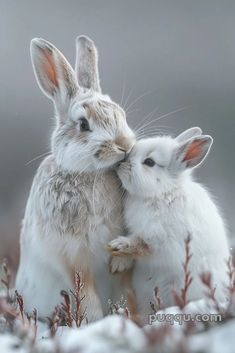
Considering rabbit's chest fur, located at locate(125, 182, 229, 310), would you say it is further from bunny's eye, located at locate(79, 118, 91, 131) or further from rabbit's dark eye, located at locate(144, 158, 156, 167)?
bunny's eye, located at locate(79, 118, 91, 131)

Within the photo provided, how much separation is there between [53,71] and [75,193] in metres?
0.65

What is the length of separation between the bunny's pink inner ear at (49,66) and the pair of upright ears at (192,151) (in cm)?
72

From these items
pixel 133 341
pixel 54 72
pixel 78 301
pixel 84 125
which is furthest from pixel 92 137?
pixel 133 341

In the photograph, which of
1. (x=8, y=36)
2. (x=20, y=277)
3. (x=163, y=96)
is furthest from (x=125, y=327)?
(x=8, y=36)

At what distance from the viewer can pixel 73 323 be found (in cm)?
301

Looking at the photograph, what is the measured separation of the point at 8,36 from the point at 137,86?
3.33ft

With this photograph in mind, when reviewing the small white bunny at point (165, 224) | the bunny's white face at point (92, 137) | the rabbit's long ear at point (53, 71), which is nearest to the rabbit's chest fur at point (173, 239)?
the small white bunny at point (165, 224)

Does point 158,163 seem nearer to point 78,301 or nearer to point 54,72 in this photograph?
point 54,72

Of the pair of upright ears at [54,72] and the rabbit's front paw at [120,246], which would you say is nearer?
the rabbit's front paw at [120,246]

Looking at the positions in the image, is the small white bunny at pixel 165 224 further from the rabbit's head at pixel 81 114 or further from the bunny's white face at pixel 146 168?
the rabbit's head at pixel 81 114

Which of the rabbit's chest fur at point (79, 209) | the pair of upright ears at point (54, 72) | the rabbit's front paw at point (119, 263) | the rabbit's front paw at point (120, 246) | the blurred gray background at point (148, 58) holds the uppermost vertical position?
the blurred gray background at point (148, 58)

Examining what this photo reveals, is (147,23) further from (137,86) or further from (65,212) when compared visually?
(65,212)

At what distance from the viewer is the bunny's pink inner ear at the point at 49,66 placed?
3443mm

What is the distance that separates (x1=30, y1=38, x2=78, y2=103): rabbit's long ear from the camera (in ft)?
11.2
